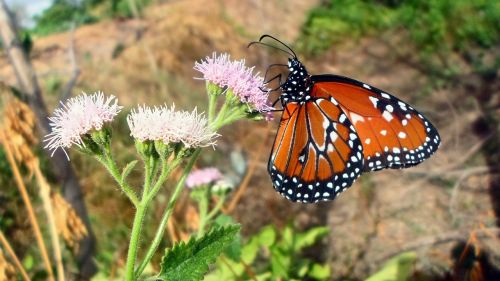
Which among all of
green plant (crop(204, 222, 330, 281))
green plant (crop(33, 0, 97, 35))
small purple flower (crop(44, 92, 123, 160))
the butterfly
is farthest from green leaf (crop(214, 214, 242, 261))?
green plant (crop(33, 0, 97, 35))

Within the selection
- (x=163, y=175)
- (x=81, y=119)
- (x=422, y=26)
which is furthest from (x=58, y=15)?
(x=163, y=175)

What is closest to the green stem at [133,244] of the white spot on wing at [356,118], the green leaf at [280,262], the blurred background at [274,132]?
the blurred background at [274,132]

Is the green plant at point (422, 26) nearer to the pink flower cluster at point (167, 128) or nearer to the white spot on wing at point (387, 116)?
the white spot on wing at point (387, 116)

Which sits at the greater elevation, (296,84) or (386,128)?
(296,84)

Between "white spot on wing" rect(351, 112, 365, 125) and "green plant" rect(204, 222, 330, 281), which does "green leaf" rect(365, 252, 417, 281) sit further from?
"white spot on wing" rect(351, 112, 365, 125)

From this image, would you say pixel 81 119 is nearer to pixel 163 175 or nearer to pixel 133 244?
pixel 163 175

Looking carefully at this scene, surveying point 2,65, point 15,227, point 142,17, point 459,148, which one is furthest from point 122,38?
point 15,227
